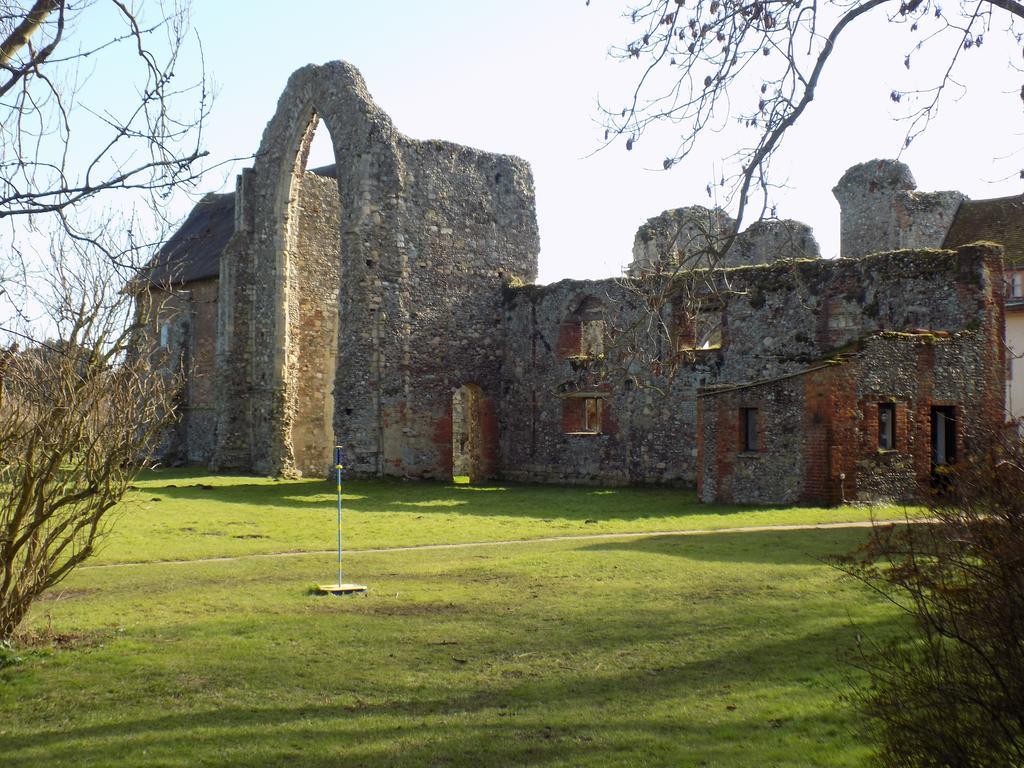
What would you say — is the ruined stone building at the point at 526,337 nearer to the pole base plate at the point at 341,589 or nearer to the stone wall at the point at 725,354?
the stone wall at the point at 725,354

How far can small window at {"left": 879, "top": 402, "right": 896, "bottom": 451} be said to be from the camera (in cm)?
1959

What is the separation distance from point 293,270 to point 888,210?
1891 cm

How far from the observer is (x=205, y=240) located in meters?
39.7

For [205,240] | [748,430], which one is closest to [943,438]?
[748,430]

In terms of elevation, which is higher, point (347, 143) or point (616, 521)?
point (347, 143)

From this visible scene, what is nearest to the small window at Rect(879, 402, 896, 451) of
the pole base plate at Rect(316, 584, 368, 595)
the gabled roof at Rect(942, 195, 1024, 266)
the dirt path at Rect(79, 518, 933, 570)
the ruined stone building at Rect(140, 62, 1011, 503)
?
the ruined stone building at Rect(140, 62, 1011, 503)

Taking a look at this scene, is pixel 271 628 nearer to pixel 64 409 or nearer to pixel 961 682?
pixel 64 409

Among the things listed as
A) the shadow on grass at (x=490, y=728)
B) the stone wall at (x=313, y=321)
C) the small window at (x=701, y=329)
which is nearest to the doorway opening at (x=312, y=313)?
the stone wall at (x=313, y=321)

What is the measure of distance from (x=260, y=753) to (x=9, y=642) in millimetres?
3540

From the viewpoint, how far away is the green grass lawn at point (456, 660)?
6.13m

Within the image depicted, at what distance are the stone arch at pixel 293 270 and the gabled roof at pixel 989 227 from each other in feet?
55.6

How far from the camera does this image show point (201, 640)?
8.84 metres

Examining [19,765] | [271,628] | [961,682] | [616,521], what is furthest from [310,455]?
[961,682]

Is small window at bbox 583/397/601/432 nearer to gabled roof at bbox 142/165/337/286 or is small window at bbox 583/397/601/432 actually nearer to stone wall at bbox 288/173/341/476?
stone wall at bbox 288/173/341/476
